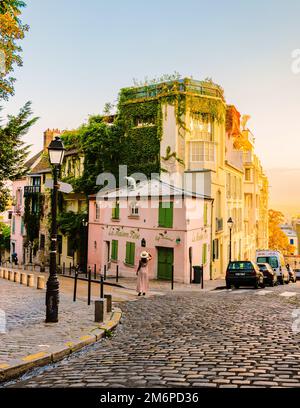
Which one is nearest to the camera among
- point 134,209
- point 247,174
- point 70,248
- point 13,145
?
point 13,145

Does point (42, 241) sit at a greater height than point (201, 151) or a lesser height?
lesser

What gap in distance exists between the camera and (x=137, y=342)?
27.6ft

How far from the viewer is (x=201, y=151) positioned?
32344 mm

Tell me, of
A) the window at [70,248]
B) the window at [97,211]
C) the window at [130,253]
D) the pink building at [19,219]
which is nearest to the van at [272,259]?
the window at [130,253]

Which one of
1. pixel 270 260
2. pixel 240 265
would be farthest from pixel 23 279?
pixel 270 260

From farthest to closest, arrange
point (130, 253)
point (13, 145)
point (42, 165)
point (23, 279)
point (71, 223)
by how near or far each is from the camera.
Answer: point (42, 165), point (71, 223), point (130, 253), point (23, 279), point (13, 145)

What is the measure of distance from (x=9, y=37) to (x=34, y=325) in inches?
371

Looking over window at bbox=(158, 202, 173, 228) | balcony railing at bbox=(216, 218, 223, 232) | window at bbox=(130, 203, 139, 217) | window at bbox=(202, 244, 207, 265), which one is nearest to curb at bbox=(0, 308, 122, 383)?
window at bbox=(158, 202, 173, 228)

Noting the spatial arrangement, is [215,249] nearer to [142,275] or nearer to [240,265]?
[240,265]

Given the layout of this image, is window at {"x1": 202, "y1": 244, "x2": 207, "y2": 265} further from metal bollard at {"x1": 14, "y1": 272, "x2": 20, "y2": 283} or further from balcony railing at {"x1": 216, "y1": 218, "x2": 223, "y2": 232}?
metal bollard at {"x1": 14, "y1": 272, "x2": 20, "y2": 283}

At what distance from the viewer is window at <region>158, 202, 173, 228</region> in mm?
25859
